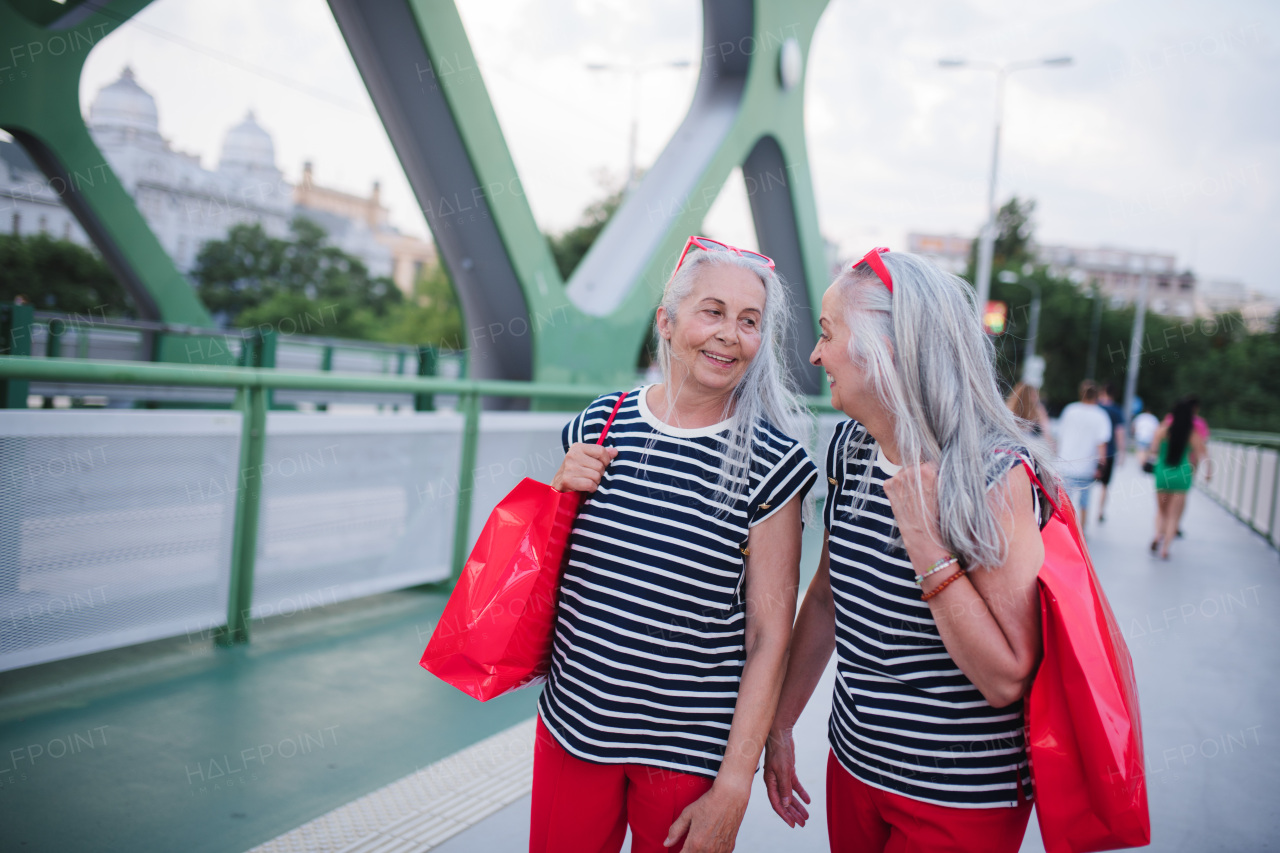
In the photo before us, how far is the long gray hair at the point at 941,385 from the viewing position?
1.31 m

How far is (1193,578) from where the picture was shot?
696 centimetres

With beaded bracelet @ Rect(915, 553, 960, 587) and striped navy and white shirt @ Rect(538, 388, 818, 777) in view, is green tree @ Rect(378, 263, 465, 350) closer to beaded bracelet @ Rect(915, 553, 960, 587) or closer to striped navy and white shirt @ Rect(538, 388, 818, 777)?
striped navy and white shirt @ Rect(538, 388, 818, 777)

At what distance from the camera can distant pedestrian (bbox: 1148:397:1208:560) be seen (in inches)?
312

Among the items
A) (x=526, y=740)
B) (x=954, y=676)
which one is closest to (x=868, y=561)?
(x=954, y=676)

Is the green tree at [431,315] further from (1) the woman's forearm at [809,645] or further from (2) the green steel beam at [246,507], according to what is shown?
(1) the woman's forearm at [809,645]

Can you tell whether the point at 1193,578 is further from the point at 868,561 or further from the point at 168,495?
the point at 168,495

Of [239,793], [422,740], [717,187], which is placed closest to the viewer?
[239,793]

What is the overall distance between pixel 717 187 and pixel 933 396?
6.92 meters

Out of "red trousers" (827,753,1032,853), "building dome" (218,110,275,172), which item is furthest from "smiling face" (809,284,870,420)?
"building dome" (218,110,275,172)

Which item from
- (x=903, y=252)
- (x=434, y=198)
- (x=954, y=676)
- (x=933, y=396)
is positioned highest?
(x=434, y=198)

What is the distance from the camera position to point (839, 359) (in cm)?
141

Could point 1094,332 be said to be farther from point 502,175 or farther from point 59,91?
point 59,91

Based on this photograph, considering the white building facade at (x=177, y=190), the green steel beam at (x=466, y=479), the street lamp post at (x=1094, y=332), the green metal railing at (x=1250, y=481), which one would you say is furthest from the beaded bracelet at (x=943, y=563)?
the street lamp post at (x=1094, y=332)

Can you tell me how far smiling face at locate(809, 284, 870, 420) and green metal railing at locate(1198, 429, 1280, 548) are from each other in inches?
384
